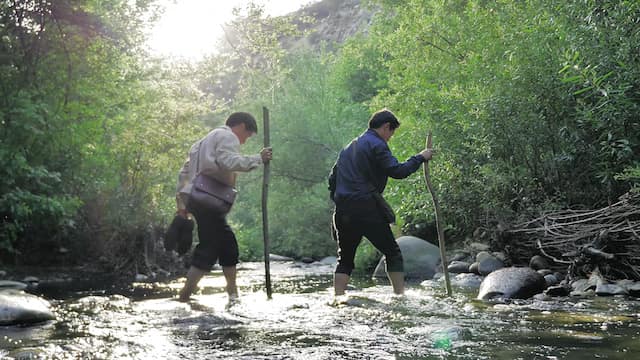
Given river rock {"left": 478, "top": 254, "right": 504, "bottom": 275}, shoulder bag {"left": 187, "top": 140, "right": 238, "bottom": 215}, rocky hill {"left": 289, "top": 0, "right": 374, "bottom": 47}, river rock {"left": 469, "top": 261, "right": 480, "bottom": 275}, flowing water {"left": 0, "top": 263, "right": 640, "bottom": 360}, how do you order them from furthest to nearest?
rocky hill {"left": 289, "top": 0, "right": 374, "bottom": 47} < river rock {"left": 469, "top": 261, "right": 480, "bottom": 275} < river rock {"left": 478, "top": 254, "right": 504, "bottom": 275} < shoulder bag {"left": 187, "top": 140, "right": 238, "bottom": 215} < flowing water {"left": 0, "top": 263, "right": 640, "bottom": 360}

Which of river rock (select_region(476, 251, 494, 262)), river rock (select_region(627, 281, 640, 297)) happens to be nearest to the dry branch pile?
river rock (select_region(627, 281, 640, 297))

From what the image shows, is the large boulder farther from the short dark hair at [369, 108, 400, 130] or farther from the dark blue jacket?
the short dark hair at [369, 108, 400, 130]

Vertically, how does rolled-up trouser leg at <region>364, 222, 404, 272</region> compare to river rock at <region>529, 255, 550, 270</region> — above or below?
above

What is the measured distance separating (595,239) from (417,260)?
5216 millimetres

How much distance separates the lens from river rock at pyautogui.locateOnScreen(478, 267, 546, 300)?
27.3 feet

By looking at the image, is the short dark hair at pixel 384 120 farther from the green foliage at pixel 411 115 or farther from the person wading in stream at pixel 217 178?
the green foliage at pixel 411 115

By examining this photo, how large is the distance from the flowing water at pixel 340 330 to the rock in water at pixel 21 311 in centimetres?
20

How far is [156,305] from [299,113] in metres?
21.4

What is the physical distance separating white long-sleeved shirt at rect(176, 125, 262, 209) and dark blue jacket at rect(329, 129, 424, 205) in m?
1.00

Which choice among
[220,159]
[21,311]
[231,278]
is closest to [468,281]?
[231,278]

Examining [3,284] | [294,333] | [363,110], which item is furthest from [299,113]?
[294,333]

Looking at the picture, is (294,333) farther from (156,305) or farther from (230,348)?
(156,305)

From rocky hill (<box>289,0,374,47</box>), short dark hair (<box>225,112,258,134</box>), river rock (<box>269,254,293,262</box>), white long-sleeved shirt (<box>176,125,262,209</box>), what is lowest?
river rock (<box>269,254,293,262</box>)

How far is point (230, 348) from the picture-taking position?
4930 millimetres
